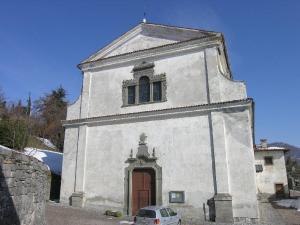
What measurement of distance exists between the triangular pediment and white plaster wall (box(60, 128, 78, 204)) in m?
5.58

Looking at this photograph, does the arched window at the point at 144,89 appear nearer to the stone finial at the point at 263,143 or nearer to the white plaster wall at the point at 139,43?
the white plaster wall at the point at 139,43

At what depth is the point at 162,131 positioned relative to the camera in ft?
53.0

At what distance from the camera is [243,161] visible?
13969 mm

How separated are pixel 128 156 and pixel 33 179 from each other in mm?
9415

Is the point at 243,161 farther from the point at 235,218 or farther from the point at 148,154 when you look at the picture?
the point at 148,154

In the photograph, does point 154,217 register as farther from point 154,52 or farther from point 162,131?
point 154,52

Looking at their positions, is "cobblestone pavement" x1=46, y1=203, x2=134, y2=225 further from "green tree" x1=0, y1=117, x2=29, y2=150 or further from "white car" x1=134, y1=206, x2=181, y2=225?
"green tree" x1=0, y1=117, x2=29, y2=150

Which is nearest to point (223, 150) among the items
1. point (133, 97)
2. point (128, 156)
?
point (128, 156)

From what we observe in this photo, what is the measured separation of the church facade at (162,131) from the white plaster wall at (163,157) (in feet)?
0.18

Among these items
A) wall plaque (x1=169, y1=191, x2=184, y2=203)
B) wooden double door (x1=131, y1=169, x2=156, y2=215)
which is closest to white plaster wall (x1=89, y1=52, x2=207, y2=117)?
wooden double door (x1=131, y1=169, x2=156, y2=215)

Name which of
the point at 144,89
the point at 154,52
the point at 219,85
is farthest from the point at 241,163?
the point at 154,52

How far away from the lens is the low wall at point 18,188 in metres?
5.53

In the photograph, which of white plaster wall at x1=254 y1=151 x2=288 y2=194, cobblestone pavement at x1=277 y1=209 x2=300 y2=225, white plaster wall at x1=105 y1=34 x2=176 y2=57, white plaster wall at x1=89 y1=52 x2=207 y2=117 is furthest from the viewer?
white plaster wall at x1=254 y1=151 x2=288 y2=194

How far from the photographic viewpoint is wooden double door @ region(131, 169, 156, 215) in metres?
15.8
